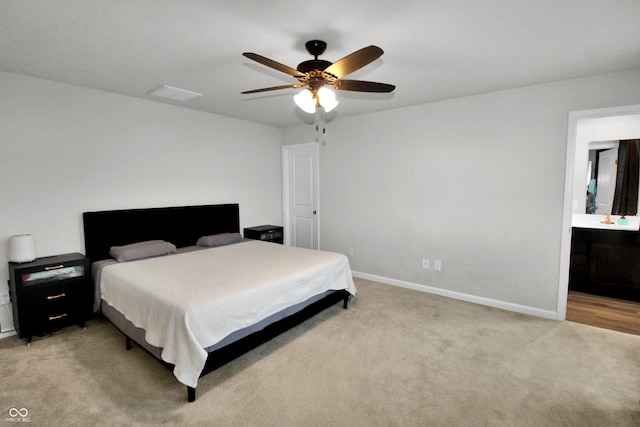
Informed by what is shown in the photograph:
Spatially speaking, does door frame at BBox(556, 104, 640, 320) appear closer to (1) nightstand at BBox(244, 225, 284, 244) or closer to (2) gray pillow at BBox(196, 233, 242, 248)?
(1) nightstand at BBox(244, 225, 284, 244)

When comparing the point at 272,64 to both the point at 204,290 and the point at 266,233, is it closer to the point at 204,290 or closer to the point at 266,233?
the point at 204,290

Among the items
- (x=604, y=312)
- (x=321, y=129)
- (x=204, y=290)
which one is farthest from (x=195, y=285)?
(x=604, y=312)

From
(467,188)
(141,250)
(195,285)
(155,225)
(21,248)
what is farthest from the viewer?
(155,225)

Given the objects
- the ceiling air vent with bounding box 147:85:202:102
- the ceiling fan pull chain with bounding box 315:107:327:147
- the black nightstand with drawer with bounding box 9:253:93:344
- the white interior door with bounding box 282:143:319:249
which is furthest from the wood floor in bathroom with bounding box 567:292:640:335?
the black nightstand with drawer with bounding box 9:253:93:344

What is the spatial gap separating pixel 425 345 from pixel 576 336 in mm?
1474

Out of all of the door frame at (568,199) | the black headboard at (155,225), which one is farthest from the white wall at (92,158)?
the door frame at (568,199)

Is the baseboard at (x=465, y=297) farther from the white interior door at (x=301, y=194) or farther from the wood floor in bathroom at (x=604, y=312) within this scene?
the white interior door at (x=301, y=194)

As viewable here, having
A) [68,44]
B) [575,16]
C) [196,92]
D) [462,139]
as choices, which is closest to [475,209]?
[462,139]

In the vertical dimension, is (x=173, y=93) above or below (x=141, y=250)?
above

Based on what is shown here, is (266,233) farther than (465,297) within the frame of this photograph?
Yes

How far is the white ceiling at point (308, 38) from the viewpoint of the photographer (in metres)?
1.83

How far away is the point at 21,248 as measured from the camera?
2807mm

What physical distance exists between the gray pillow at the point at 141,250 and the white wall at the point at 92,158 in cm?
46

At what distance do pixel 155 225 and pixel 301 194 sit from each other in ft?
7.83
